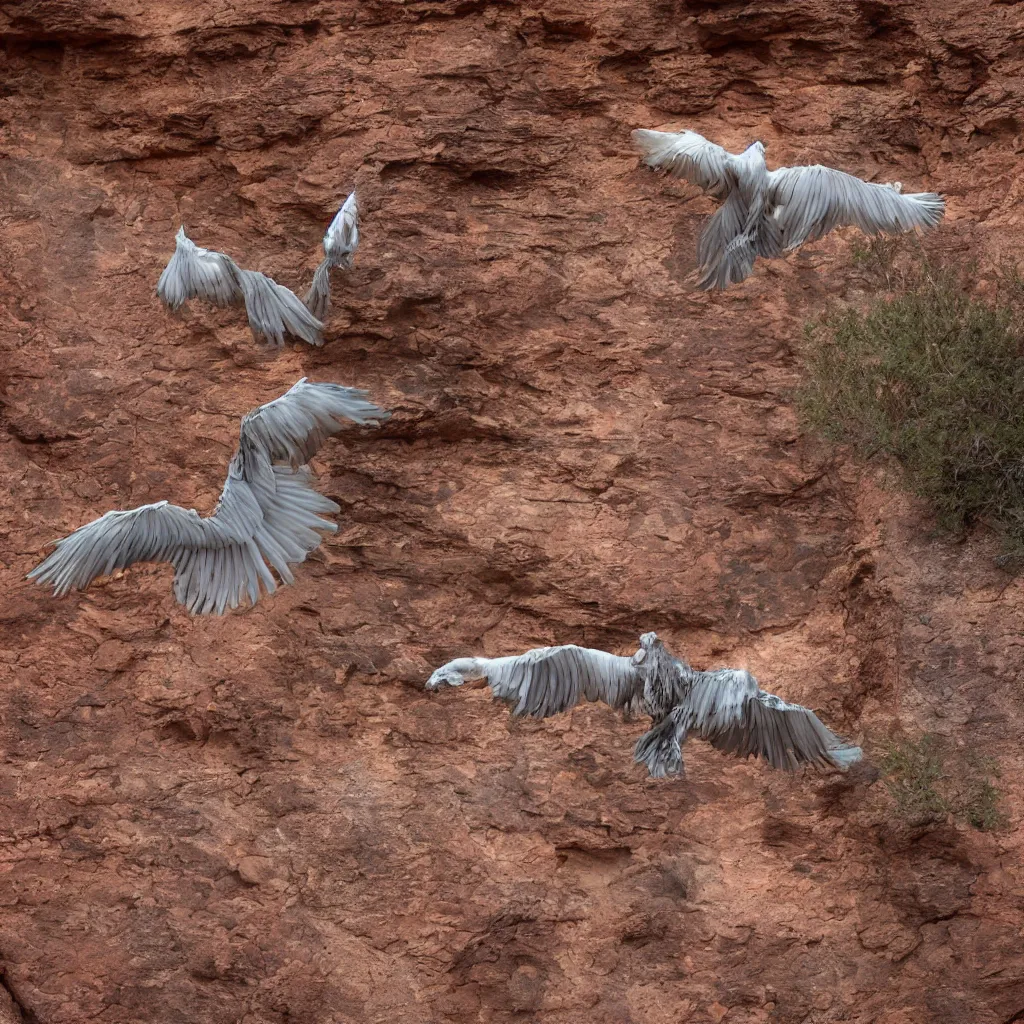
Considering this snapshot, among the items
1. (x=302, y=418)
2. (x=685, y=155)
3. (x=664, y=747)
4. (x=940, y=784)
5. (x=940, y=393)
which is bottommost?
(x=940, y=784)

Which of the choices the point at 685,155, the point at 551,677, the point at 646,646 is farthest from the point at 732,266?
the point at 551,677

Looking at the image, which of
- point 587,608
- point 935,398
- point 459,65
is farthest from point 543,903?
point 459,65

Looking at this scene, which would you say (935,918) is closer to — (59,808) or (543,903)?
(543,903)

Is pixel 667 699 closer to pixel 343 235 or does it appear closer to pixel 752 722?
pixel 752 722

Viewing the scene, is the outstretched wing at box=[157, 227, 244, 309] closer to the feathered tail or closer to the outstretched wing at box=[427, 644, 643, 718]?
the outstretched wing at box=[427, 644, 643, 718]

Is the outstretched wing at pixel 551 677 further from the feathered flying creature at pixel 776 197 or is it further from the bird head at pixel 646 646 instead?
the feathered flying creature at pixel 776 197
